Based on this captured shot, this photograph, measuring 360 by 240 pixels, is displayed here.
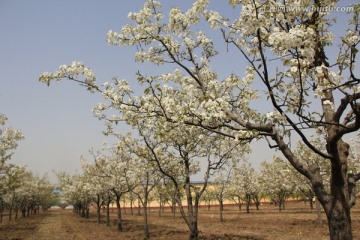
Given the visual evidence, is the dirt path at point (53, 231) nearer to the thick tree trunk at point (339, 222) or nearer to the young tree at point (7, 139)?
the young tree at point (7, 139)

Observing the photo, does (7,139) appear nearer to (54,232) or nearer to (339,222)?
(54,232)

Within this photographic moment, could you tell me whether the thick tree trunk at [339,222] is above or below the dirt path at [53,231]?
above

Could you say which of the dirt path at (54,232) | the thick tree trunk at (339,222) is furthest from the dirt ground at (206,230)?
the thick tree trunk at (339,222)

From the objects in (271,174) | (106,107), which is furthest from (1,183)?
(271,174)

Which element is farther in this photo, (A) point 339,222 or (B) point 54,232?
(B) point 54,232

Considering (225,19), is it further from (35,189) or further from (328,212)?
(35,189)

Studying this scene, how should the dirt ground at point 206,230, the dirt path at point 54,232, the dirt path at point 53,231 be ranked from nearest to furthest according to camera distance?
the dirt ground at point 206,230 → the dirt path at point 53,231 → the dirt path at point 54,232

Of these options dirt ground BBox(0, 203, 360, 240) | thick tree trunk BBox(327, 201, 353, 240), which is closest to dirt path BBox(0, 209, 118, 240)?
dirt ground BBox(0, 203, 360, 240)

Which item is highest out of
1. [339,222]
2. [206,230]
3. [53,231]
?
[339,222]

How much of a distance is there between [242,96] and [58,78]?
18.1 ft

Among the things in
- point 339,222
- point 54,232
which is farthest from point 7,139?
point 339,222

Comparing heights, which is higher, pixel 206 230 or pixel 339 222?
pixel 339 222

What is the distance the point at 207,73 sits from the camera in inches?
523

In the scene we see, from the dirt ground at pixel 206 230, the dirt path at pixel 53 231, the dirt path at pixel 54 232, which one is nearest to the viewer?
the dirt ground at pixel 206 230
